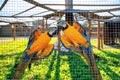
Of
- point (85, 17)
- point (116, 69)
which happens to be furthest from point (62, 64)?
point (85, 17)

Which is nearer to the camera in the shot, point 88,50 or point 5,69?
point 88,50

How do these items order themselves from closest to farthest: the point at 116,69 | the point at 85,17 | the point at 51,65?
the point at 116,69
the point at 51,65
the point at 85,17

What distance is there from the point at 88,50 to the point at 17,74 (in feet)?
3.18

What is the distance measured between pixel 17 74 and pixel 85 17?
2757mm

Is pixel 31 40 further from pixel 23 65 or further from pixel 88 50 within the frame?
pixel 88 50

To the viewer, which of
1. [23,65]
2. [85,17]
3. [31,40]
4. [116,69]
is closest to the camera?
[23,65]

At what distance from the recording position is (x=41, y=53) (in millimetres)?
2686

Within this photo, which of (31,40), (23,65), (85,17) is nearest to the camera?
(23,65)

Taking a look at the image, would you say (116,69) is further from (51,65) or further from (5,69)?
(5,69)

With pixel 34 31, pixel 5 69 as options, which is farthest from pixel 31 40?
pixel 5 69

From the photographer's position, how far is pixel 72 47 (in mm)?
2688

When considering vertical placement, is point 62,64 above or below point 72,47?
below

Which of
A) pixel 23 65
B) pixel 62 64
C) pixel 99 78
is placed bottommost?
pixel 62 64

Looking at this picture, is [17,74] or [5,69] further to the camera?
[5,69]
